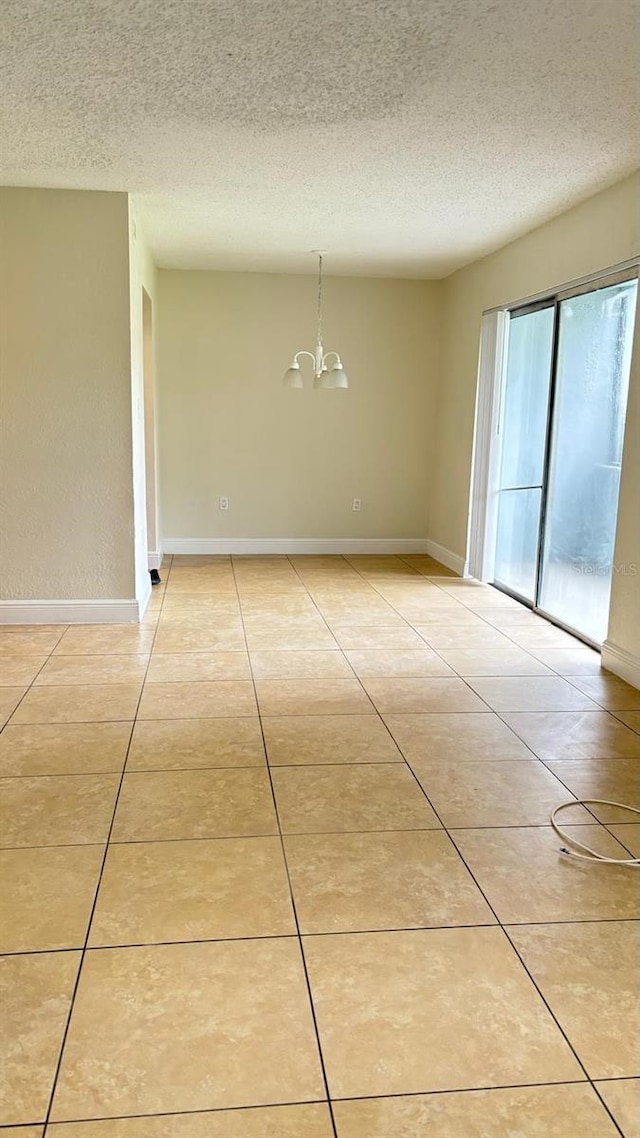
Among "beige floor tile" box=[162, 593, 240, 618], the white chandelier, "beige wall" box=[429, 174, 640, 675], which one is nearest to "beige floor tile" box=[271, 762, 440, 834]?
"beige wall" box=[429, 174, 640, 675]

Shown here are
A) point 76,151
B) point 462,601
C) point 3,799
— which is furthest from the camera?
point 462,601

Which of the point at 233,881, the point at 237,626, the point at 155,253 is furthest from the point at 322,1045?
the point at 155,253

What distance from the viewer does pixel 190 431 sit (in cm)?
701

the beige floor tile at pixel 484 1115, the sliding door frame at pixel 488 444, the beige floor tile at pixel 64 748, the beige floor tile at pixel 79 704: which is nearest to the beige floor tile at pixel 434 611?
the sliding door frame at pixel 488 444

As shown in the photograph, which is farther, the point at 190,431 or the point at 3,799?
the point at 190,431

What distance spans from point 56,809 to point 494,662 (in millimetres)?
2392

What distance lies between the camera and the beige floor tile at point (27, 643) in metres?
4.29

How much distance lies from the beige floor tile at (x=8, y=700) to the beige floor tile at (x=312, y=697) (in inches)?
40.1

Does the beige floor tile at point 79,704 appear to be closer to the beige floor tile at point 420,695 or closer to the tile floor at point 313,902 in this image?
the tile floor at point 313,902

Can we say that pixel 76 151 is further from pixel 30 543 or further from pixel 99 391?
pixel 30 543

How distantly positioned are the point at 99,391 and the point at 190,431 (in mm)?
2377

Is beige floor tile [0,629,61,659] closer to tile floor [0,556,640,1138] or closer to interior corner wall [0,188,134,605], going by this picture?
tile floor [0,556,640,1138]

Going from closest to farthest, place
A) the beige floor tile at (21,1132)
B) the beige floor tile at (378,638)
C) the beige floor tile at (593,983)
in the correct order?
1. the beige floor tile at (21,1132)
2. the beige floor tile at (593,983)
3. the beige floor tile at (378,638)

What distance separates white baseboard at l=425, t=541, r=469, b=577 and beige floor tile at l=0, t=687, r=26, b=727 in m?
3.66
